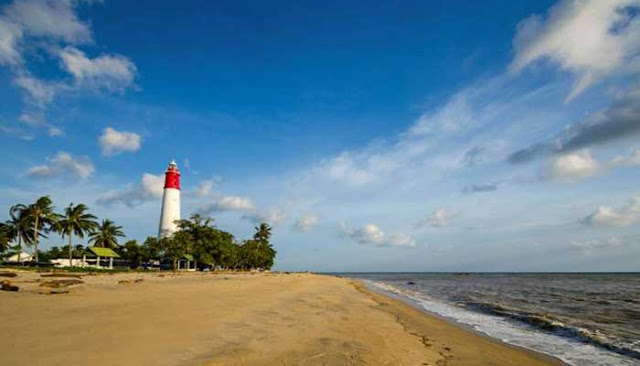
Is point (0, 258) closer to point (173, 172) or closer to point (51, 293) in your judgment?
point (173, 172)

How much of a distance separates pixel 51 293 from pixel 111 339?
30.9 feet

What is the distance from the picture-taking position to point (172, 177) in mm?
71250

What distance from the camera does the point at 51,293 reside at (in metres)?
14.6

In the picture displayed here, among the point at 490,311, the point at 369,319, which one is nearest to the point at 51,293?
the point at 369,319

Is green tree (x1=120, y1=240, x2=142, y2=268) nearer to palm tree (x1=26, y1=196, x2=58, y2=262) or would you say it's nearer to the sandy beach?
palm tree (x1=26, y1=196, x2=58, y2=262)

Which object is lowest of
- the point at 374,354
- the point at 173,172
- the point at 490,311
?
the point at 490,311

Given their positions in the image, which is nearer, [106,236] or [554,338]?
[554,338]

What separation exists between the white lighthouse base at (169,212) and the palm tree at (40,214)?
17798 millimetres

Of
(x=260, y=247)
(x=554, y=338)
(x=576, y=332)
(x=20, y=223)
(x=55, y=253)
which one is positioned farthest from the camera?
(x=260, y=247)

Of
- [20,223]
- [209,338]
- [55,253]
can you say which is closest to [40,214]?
[20,223]

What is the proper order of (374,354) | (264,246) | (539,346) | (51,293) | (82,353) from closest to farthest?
(82,353), (374,354), (539,346), (51,293), (264,246)

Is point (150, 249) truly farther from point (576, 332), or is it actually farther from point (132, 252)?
point (576, 332)

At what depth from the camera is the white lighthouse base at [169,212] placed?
2726 inches

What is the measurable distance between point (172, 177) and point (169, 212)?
690 centimetres
